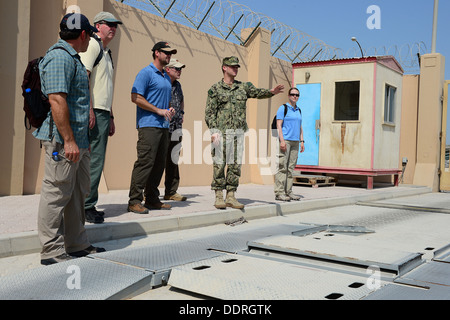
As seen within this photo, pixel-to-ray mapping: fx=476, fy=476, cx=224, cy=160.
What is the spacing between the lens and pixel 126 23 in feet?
28.8

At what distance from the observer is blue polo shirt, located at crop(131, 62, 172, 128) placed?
584cm

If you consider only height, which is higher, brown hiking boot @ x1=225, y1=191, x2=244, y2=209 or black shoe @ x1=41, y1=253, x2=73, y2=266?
brown hiking boot @ x1=225, y1=191, x2=244, y2=209

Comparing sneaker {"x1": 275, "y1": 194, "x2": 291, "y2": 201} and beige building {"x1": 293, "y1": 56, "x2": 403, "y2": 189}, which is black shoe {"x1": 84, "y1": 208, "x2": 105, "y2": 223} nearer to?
sneaker {"x1": 275, "y1": 194, "x2": 291, "y2": 201}

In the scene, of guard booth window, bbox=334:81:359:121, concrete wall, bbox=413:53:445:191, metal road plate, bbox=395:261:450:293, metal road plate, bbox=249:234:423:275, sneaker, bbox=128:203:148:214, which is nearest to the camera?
metal road plate, bbox=395:261:450:293

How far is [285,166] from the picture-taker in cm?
802

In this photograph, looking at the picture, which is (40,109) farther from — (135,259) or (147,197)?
(147,197)

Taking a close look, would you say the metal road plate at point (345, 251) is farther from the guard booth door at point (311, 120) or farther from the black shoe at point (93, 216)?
the guard booth door at point (311, 120)

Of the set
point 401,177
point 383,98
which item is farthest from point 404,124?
point 383,98

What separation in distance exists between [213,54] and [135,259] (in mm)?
7846

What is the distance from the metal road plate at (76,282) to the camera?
2863 mm

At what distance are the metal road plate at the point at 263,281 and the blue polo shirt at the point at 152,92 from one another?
2.55 metres

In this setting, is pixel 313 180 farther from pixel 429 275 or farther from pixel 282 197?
pixel 429 275

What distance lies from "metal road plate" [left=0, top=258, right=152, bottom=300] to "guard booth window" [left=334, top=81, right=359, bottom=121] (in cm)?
1005

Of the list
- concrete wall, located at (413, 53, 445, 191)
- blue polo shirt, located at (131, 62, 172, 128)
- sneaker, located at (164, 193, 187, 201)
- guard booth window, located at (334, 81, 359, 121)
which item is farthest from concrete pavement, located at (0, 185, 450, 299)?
concrete wall, located at (413, 53, 445, 191)
